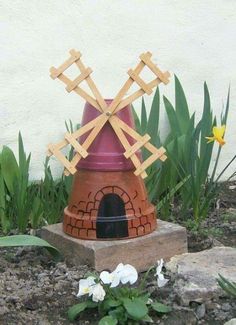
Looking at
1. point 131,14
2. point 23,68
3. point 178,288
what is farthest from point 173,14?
point 178,288

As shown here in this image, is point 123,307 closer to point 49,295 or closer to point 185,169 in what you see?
point 49,295

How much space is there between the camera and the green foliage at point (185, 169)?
3611 mm

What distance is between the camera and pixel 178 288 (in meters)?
2.67

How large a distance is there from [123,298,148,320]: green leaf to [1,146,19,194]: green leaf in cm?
138

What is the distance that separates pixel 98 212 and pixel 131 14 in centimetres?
163

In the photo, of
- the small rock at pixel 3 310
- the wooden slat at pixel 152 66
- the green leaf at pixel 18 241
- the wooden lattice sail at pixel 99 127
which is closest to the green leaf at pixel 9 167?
the wooden lattice sail at pixel 99 127

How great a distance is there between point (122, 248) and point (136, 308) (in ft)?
2.13

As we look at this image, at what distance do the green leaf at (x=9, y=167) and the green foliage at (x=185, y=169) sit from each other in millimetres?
688

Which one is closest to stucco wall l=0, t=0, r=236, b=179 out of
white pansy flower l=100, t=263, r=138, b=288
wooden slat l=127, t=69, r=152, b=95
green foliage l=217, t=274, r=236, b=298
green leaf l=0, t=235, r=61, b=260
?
wooden slat l=127, t=69, r=152, b=95

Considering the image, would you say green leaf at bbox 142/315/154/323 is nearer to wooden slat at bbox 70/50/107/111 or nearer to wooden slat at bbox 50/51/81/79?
wooden slat at bbox 70/50/107/111

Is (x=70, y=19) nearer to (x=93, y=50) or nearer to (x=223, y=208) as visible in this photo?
(x=93, y=50)

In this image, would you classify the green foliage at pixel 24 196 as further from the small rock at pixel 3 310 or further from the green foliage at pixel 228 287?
the green foliage at pixel 228 287

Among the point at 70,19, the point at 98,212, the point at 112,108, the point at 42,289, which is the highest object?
the point at 70,19

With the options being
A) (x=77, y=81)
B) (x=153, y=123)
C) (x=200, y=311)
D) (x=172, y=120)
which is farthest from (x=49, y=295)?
(x=172, y=120)
